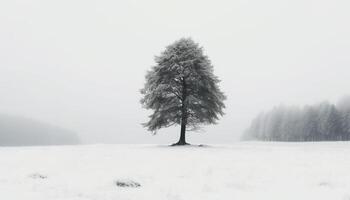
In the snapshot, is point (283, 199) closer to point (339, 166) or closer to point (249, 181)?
point (249, 181)

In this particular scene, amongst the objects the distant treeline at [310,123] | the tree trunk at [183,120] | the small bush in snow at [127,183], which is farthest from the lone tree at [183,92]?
the distant treeline at [310,123]

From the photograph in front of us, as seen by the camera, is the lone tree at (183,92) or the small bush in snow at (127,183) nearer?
the small bush in snow at (127,183)

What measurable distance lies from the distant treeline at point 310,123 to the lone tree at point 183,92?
205 feet

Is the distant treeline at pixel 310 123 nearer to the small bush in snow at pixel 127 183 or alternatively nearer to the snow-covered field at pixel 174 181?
the snow-covered field at pixel 174 181

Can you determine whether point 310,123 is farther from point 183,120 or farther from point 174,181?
point 174,181

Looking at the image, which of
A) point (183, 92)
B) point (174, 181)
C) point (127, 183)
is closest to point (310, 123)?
point (183, 92)

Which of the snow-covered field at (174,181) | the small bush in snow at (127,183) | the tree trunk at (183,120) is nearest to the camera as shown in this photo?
the snow-covered field at (174,181)

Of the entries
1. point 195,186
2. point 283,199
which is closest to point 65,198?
point 195,186

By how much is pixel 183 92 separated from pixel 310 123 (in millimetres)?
74737

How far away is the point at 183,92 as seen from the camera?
34.6 m

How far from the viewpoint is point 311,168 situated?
48.2 feet

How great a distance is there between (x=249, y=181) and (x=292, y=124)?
106 metres

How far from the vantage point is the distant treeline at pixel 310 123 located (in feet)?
298

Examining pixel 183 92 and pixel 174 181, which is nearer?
pixel 174 181
